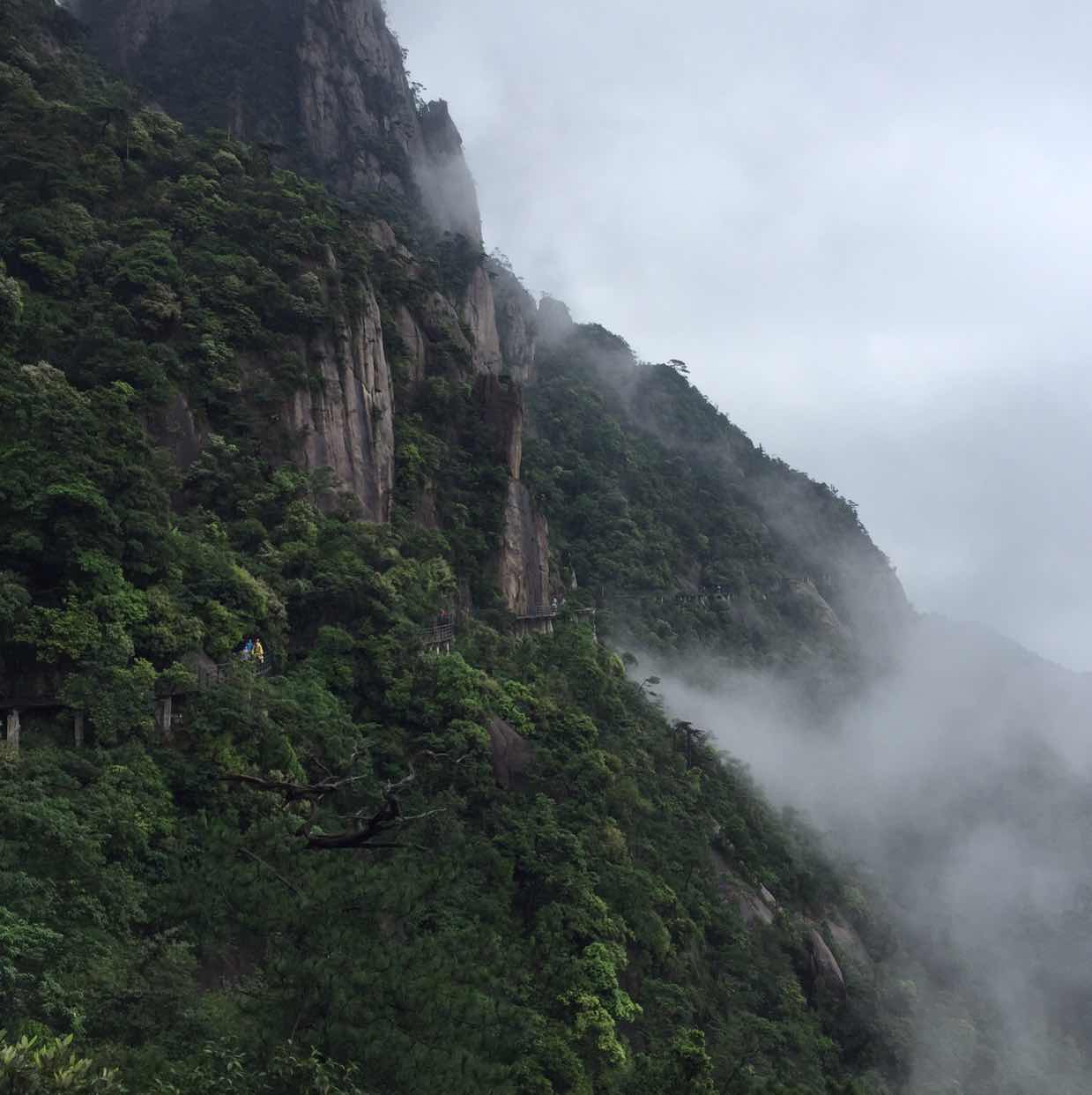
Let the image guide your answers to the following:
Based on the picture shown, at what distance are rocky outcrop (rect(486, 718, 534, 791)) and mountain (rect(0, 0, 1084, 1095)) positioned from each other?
189 millimetres

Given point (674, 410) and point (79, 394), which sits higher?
point (674, 410)

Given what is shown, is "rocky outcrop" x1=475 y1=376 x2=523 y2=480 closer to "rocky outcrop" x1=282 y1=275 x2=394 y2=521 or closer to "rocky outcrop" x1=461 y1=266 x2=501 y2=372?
"rocky outcrop" x1=282 y1=275 x2=394 y2=521

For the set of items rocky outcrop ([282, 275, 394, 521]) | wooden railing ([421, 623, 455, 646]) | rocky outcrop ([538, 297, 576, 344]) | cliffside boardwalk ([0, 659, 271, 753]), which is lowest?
cliffside boardwalk ([0, 659, 271, 753])

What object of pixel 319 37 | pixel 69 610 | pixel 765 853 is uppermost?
pixel 319 37

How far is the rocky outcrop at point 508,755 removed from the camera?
27656 mm

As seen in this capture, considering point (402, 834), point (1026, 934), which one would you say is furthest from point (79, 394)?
point (1026, 934)

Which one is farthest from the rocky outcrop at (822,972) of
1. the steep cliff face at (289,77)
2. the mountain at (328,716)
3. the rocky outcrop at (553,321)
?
the rocky outcrop at (553,321)

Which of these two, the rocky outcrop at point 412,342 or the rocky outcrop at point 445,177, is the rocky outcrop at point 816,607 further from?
the rocky outcrop at point 412,342

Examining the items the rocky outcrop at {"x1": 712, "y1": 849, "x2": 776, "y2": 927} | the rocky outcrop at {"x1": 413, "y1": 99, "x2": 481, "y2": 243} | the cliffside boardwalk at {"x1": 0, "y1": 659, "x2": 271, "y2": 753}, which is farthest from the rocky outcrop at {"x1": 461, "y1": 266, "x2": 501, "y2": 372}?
the cliffside boardwalk at {"x1": 0, "y1": 659, "x2": 271, "y2": 753}

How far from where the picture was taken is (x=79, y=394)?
24125 mm

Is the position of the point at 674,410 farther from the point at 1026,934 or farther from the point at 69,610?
the point at 69,610

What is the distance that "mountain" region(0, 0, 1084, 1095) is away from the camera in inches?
482

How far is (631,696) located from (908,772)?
104 ft

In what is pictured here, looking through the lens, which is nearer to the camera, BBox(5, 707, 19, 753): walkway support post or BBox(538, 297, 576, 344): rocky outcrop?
BBox(5, 707, 19, 753): walkway support post
